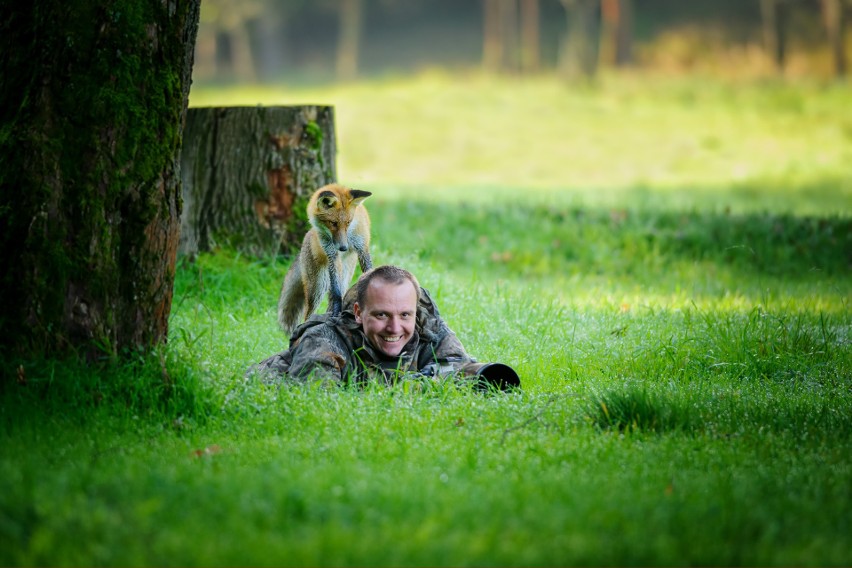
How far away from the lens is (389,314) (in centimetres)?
630

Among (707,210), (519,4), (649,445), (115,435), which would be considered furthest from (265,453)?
(519,4)

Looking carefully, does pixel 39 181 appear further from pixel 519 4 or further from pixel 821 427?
pixel 519 4

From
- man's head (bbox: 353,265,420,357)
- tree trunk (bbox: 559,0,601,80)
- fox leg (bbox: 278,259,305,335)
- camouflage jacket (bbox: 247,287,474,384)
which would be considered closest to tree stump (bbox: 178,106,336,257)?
fox leg (bbox: 278,259,305,335)

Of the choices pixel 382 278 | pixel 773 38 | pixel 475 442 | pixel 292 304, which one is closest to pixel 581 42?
pixel 773 38

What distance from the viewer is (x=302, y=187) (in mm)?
9734

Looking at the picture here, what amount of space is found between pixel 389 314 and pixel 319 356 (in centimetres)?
54

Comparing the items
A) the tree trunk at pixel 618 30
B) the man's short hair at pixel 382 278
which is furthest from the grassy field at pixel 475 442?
the tree trunk at pixel 618 30

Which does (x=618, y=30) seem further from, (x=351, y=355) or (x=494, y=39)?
(x=351, y=355)

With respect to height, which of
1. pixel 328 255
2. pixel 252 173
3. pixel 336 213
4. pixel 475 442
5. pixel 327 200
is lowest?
pixel 475 442

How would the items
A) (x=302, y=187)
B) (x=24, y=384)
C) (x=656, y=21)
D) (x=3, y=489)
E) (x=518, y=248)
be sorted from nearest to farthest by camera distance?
(x=3, y=489)
(x=24, y=384)
(x=302, y=187)
(x=518, y=248)
(x=656, y=21)

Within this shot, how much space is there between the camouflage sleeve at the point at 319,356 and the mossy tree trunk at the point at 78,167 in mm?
1161

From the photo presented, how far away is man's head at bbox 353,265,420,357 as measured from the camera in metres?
6.30

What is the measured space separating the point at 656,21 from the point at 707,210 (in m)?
35.7

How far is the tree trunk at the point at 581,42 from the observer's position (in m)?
32.5
